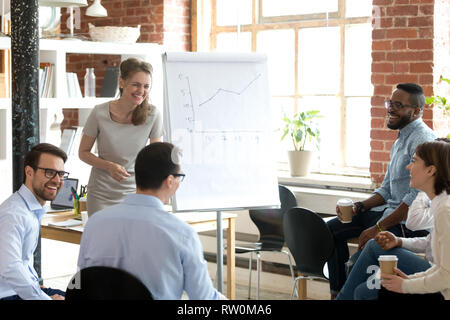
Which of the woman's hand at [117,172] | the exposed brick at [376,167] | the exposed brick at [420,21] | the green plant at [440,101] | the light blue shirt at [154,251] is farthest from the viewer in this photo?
the exposed brick at [376,167]

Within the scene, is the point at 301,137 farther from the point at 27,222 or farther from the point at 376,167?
the point at 27,222

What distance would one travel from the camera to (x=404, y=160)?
4.10 meters

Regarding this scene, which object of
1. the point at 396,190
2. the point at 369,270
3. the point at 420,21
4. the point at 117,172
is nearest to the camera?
the point at 369,270

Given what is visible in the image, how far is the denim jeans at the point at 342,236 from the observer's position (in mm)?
4367

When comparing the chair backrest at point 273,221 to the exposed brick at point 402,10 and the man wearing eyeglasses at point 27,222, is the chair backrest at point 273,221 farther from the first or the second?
the man wearing eyeglasses at point 27,222

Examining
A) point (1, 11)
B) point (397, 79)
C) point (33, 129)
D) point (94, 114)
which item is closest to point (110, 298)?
point (33, 129)

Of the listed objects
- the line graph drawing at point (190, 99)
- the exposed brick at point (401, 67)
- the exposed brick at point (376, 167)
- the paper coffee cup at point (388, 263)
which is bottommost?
the paper coffee cup at point (388, 263)

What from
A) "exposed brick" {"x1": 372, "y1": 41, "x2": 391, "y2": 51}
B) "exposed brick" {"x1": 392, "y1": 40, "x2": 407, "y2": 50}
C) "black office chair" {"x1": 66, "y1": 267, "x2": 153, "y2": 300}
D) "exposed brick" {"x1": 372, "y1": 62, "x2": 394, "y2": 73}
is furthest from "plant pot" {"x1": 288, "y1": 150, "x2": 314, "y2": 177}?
"black office chair" {"x1": 66, "y1": 267, "x2": 153, "y2": 300}

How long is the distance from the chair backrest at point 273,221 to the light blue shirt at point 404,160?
100 centimetres

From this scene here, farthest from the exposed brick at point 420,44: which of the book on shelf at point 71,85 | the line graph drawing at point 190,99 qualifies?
the book on shelf at point 71,85

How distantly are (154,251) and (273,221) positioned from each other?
2989mm

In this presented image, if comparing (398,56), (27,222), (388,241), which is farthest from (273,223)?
(27,222)

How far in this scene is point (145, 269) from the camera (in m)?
2.24
